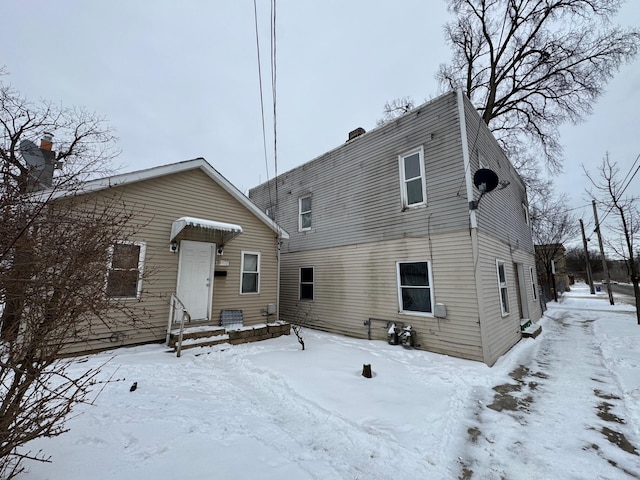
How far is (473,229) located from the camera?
20.9 ft

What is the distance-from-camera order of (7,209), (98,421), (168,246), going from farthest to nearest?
(168,246) < (98,421) < (7,209)

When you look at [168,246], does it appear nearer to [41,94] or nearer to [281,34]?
[281,34]

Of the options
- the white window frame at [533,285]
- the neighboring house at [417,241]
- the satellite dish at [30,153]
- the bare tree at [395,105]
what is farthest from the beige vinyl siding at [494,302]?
the bare tree at [395,105]

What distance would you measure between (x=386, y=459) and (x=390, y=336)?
4768mm

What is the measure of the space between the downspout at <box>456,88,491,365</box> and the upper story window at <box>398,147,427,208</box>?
113 cm

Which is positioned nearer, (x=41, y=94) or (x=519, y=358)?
(x=519, y=358)

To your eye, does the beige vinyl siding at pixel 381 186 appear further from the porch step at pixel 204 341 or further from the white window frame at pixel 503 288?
the porch step at pixel 204 341

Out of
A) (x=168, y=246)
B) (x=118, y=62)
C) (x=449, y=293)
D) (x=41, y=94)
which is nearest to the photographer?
(x=449, y=293)

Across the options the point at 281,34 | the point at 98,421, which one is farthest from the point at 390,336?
the point at 281,34

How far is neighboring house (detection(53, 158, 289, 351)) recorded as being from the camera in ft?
21.1

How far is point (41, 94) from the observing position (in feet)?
28.2

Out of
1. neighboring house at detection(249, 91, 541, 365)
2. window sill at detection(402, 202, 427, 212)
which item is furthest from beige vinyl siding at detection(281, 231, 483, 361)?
→ window sill at detection(402, 202, 427, 212)

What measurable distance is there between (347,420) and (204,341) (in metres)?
4.50

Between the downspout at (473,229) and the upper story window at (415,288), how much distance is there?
114 centimetres
